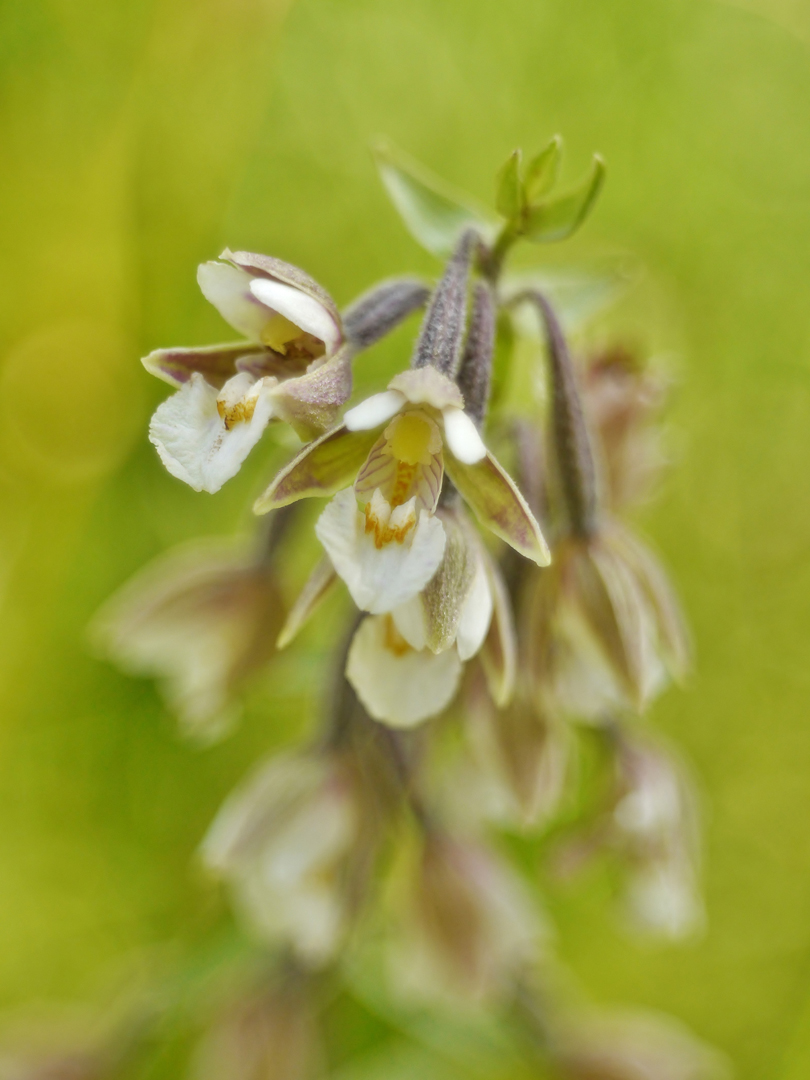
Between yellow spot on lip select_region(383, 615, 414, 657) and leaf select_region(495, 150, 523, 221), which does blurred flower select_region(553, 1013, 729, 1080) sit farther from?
leaf select_region(495, 150, 523, 221)

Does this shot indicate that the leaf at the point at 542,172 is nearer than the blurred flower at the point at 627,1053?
Yes

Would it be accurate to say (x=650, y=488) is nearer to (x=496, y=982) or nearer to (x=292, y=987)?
(x=496, y=982)

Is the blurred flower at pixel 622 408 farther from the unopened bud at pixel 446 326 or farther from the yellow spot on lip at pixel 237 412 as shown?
the yellow spot on lip at pixel 237 412

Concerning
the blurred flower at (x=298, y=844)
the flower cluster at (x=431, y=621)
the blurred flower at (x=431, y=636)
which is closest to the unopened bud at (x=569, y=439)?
the flower cluster at (x=431, y=621)

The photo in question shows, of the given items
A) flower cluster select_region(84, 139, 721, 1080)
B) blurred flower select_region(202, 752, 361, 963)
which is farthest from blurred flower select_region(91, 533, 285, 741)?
blurred flower select_region(202, 752, 361, 963)

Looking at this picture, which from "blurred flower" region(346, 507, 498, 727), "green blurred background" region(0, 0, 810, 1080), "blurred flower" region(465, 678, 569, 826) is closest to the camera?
"blurred flower" region(346, 507, 498, 727)

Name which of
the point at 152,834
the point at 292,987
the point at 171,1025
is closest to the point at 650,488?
the point at 292,987
